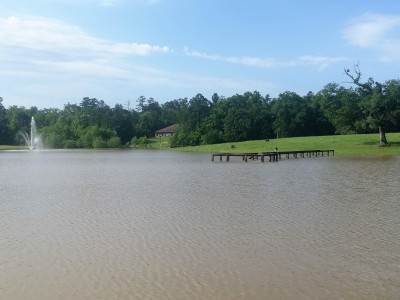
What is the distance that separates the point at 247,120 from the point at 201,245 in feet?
318

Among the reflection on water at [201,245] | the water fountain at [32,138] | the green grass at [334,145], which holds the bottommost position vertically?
the reflection on water at [201,245]

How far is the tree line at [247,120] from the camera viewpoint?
70.2 m

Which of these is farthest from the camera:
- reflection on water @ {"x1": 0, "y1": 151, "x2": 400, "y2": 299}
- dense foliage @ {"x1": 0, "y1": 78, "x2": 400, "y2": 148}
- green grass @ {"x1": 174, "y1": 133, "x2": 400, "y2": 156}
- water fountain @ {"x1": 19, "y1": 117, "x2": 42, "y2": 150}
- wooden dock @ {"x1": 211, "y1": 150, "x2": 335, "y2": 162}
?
water fountain @ {"x1": 19, "y1": 117, "x2": 42, "y2": 150}

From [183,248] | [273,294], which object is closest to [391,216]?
[183,248]

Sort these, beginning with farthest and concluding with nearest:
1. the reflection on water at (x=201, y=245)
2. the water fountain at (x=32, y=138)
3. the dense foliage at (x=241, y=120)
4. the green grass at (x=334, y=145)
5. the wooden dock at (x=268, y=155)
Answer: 1. the water fountain at (x=32, y=138)
2. the dense foliage at (x=241, y=120)
3. the green grass at (x=334, y=145)
4. the wooden dock at (x=268, y=155)
5. the reflection on water at (x=201, y=245)

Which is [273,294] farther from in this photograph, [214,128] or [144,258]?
[214,128]

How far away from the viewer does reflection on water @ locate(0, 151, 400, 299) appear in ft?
30.0

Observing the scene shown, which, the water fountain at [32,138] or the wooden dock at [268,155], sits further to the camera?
the water fountain at [32,138]

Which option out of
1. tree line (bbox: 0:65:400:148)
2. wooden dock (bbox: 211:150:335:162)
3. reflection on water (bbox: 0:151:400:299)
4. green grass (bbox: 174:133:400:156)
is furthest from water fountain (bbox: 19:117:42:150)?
reflection on water (bbox: 0:151:400:299)

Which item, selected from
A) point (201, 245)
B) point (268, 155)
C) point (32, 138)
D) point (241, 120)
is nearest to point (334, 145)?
point (268, 155)

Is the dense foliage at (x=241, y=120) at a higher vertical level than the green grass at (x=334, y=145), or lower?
higher

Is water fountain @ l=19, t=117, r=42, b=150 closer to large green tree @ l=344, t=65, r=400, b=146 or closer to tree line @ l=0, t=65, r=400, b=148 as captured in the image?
tree line @ l=0, t=65, r=400, b=148

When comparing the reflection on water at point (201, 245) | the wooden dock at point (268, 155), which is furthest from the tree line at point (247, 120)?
the reflection on water at point (201, 245)

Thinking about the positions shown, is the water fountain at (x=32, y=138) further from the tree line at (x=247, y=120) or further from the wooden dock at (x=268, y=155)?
the wooden dock at (x=268, y=155)
